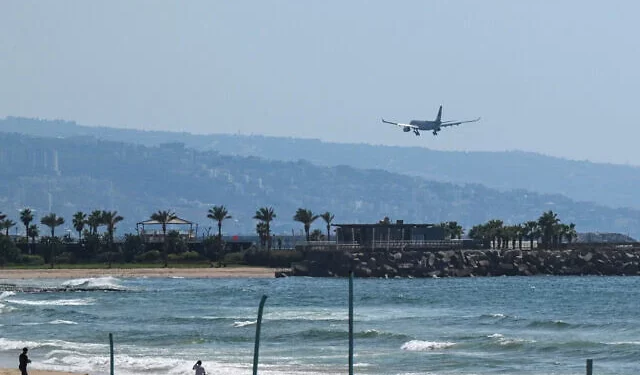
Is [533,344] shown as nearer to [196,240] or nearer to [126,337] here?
[126,337]

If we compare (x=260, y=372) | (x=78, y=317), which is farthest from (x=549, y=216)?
(x=260, y=372)

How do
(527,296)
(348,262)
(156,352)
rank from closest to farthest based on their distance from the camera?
(156,352) < (527,296) < (348,262)

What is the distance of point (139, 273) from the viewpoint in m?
124

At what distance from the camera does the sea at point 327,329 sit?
148 ft

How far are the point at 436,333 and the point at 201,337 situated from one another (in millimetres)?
9291

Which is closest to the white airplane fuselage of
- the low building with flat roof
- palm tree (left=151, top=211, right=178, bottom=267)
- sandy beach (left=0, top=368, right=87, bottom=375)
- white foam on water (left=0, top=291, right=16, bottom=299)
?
the low building with flat roof

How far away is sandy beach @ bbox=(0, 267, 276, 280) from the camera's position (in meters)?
120

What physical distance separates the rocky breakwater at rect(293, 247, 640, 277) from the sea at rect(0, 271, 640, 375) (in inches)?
715

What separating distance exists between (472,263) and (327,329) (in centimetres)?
6556

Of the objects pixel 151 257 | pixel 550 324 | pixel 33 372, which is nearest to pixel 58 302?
pixel 550 324

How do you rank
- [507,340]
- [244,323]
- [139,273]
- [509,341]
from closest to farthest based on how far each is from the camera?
1. [509,341]
2. [507,340]
3. [244,323]
4. [139,273]

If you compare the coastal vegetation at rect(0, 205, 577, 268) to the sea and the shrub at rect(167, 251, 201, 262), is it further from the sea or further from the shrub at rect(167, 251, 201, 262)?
the sea

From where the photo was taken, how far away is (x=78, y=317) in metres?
69.1

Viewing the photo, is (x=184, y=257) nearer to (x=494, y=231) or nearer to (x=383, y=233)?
(x=383, y=233)
